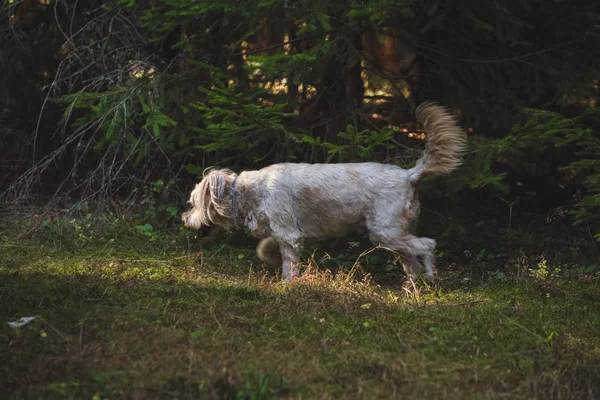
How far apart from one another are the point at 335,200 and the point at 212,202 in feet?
4.12

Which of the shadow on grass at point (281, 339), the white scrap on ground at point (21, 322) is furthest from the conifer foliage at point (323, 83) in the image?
the white scrap on ground at point (21, 322)

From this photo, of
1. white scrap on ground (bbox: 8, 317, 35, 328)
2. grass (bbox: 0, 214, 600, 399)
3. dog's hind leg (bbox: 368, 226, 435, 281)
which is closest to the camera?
grass (bbox: 0, 214, 600, 399)

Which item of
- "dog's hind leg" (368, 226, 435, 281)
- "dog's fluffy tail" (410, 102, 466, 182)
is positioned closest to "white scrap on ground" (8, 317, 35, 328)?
"dog's hind leg" (368, 226, 435, 281)

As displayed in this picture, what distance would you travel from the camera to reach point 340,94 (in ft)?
29.7

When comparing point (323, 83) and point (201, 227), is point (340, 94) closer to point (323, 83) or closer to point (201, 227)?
point (323, 83)

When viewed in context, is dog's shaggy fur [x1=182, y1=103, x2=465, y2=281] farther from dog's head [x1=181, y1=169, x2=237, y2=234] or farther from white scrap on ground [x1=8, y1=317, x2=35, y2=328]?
white scrap on ground [x1=8, y1=317, x2=35, y2=328]

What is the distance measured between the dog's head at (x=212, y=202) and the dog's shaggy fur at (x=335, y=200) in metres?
0.01

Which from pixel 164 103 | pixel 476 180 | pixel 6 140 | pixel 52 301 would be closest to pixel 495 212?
pixel 476 180

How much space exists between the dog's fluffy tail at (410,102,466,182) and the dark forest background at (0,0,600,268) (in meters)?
0.47

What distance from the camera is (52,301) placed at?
5324mm

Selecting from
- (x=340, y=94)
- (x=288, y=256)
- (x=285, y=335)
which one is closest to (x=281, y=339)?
(x=285, y=335)

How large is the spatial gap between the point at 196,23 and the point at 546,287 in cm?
528

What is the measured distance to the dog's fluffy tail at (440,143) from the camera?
6.32 metres

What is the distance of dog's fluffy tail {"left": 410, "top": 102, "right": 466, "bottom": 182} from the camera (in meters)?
6.32
